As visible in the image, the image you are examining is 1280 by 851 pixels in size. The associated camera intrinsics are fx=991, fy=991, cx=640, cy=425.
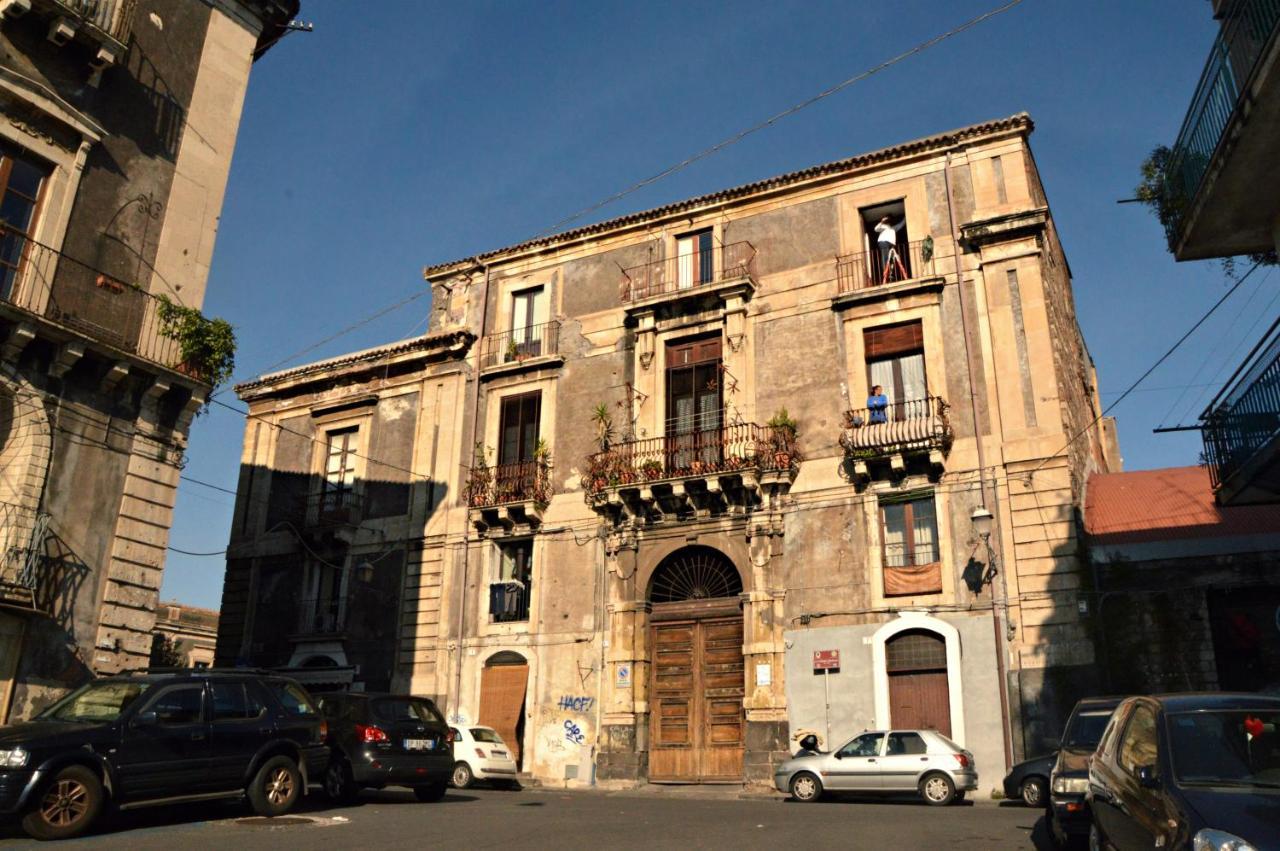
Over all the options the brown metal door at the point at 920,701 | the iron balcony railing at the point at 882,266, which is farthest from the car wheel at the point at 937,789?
the iron balcony railing at the point at 882,266

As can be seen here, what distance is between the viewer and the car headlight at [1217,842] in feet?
15.4

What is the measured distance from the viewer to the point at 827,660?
807 inches

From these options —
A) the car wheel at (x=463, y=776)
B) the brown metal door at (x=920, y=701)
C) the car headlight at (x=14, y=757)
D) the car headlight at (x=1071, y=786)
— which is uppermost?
the brown metal door at (x=920, y=701)

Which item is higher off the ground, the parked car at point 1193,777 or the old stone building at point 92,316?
the old stone building at point 92,316

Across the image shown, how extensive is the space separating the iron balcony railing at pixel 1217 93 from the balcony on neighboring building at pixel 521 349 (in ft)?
54.0

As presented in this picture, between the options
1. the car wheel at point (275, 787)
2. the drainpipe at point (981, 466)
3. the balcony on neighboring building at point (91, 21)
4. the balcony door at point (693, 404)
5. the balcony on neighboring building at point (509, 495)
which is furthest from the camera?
the balcony on neighboring building at point (509, 495)

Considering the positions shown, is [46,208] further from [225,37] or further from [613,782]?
[613,782]

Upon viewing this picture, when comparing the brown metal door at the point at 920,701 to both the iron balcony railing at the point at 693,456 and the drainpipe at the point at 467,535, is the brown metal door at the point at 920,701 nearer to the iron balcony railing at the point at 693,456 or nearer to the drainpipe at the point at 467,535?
the iron balcony railing at the point at 693,456

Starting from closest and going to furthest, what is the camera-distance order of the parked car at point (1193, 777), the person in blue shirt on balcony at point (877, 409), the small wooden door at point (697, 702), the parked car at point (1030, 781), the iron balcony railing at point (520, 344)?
the parked car at point (1193, 777), the parked car at point (1030, 781), the person in blue shirt on balcony at point (877, 409), the small wooden door at point (697, 702), the iron balcony railing at point (520, 344)

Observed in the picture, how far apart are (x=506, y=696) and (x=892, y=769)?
10.8 meters

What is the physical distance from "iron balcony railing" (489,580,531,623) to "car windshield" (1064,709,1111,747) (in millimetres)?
15940

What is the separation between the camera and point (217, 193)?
671 inches

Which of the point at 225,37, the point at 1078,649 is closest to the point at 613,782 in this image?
the point at 1078,649

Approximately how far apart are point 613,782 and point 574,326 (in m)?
11.6
